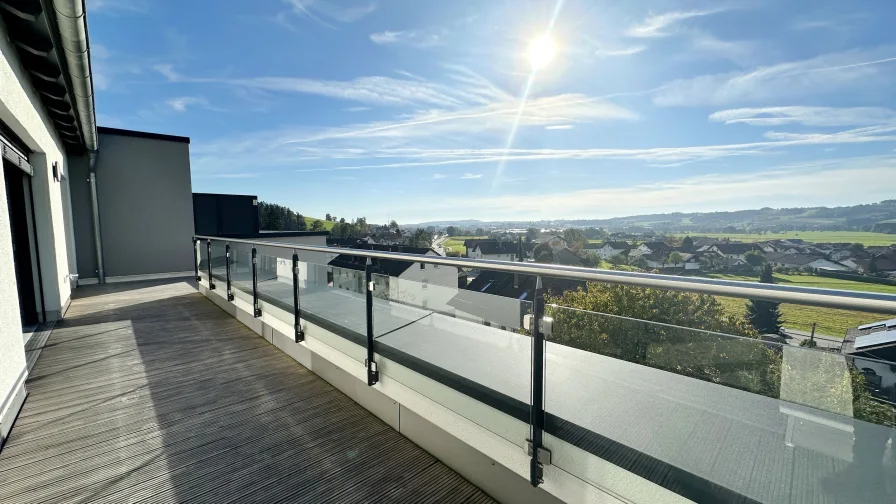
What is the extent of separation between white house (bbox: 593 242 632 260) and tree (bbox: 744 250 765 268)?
9.11 metres

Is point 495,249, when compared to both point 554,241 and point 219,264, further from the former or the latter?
point 219,264

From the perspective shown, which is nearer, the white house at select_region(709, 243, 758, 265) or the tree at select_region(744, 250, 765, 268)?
the tree at select_region(744, 250, 765, 268)

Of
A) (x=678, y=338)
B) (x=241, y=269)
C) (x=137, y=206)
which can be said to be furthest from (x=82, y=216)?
(x=678, y=338)

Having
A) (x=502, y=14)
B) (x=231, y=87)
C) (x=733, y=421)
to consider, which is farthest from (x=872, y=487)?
(x=231, y=87)

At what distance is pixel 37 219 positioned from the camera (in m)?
5.57

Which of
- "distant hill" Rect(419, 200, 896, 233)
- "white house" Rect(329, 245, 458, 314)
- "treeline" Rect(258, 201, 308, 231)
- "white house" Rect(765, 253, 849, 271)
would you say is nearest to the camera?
"white house" Rect(329, 245, 458, 314)

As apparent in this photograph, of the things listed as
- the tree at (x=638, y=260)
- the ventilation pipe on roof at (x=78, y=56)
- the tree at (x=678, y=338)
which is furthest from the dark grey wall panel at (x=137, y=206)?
the tree at (x=638, y=260)

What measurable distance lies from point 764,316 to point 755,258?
16089 mm

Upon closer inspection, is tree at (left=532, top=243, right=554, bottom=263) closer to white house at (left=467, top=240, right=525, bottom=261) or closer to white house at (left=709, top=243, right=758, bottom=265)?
white house at (left=467, top=240, right=525, bottom=261)

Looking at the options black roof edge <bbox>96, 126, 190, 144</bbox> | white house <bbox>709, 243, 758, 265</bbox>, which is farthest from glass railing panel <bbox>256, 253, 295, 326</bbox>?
white house <bbox>709, 243, 758, 265</bbox>

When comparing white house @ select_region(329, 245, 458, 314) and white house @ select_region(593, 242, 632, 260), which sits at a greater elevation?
white house @ select_region(329, 245, 458, 314)

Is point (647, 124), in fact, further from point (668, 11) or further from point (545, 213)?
point (668, 11)

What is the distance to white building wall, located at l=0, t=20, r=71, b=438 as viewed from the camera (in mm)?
2926

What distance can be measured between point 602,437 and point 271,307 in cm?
397
